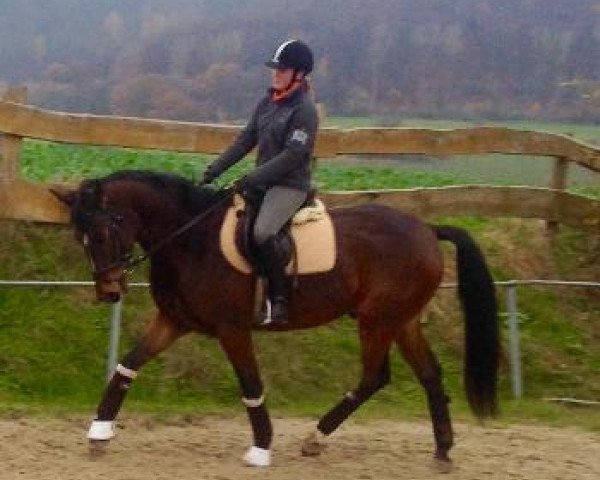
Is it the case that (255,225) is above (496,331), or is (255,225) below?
above

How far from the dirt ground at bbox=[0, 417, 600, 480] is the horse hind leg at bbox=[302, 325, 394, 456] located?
0.12 metres

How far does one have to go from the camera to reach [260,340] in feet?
30.0

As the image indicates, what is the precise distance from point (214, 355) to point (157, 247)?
238 centimetres

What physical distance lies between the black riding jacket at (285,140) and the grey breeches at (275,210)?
0.05m

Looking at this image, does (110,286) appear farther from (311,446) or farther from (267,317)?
(311,446)

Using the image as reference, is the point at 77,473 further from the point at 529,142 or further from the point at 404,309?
the point at 529,142

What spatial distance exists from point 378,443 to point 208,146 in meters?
2.92

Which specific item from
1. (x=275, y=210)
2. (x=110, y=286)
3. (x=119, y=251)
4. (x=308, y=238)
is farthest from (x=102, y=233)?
(x=308, y=238)

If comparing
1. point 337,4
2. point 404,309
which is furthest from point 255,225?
point 337,4

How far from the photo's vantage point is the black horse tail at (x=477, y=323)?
7438mm

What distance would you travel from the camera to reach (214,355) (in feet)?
29.3

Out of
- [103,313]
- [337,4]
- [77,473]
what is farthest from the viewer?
[337,4]

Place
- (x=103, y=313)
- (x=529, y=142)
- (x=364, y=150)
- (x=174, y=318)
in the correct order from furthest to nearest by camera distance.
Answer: (x=529, y=142) < (x=364, y=150) < (x=103, y=313) < (x=174, y=318)

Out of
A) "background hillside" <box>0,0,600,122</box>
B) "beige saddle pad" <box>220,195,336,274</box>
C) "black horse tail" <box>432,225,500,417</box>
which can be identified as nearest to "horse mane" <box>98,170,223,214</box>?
"beige saddle pad" <box>220,195,336,274</box>
